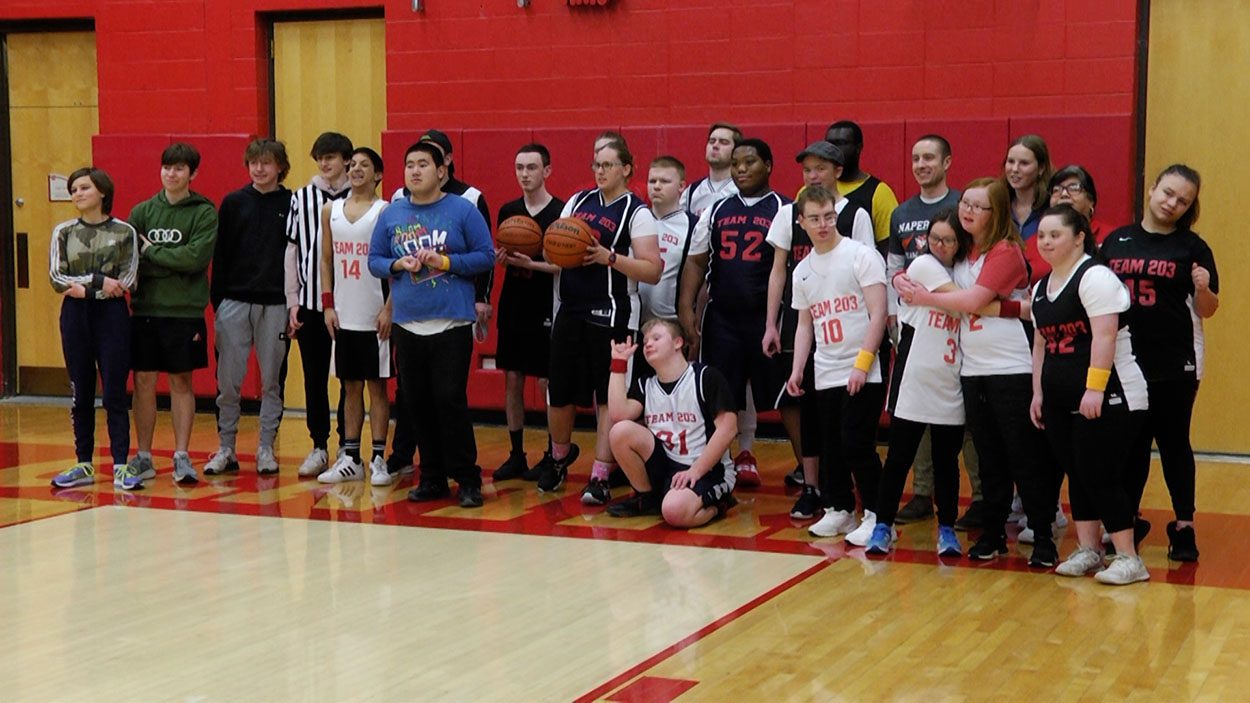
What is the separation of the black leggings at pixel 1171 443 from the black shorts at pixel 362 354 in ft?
11.3

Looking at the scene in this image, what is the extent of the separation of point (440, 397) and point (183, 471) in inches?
61.1

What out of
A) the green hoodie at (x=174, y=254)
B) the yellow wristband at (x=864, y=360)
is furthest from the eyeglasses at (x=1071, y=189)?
the green hoodie at (x=174, y=254)

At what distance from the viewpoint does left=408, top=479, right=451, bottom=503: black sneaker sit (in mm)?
6641

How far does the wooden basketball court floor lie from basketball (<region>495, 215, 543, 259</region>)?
1.21 metres

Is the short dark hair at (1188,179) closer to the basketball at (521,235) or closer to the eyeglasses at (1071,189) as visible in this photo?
the eyeglasses at (1071,189)

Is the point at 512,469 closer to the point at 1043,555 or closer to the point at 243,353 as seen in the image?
the point at 243,353

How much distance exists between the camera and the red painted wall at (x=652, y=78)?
785 centimetres

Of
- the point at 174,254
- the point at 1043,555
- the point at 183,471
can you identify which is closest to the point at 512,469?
the point at 183,471

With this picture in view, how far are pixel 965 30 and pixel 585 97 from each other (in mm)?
2246

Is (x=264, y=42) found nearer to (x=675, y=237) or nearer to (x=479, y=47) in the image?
(x=479, y=47)

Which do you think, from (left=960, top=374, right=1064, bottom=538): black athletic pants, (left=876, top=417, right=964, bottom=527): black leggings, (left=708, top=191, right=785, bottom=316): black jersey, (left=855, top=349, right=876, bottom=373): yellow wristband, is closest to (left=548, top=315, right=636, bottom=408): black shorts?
(left=708, top=191, right=785, bottom=316): black jersey

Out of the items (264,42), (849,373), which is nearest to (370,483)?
(849,373)

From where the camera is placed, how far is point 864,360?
18.5ft

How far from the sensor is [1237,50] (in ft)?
24.9
